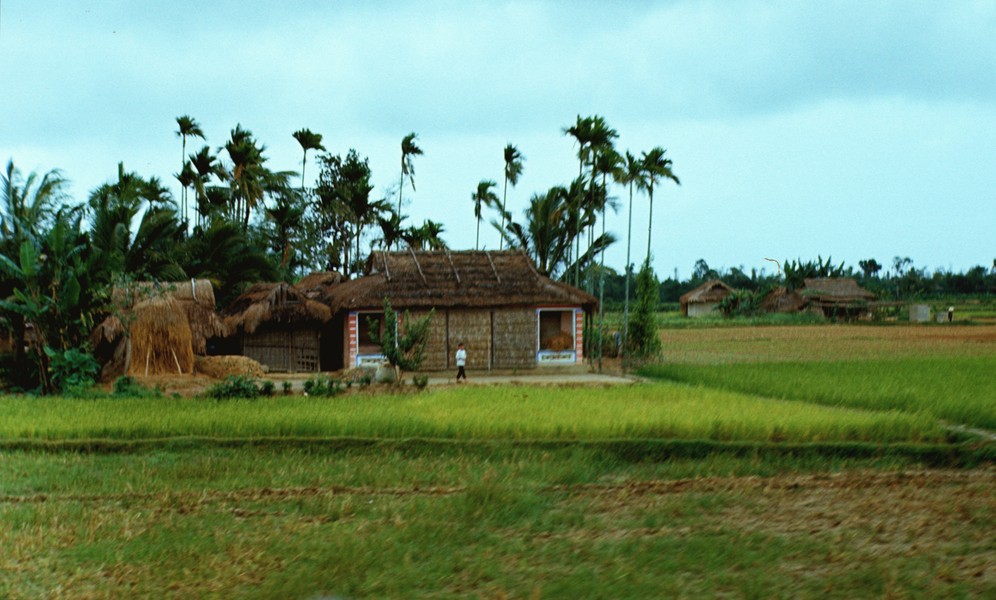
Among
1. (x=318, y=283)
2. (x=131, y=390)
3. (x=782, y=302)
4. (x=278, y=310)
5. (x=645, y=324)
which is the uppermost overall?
(x=782, y=302)

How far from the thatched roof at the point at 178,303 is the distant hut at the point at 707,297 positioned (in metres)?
36.6

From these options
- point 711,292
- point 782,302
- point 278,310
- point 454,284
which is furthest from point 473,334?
point 711,292

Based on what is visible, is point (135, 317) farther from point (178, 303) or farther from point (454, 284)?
point (454, 284)

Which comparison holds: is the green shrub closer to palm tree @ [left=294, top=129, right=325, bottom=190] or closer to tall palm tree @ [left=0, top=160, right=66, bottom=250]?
tall palm tree @ [left=0, top=160, right=66, bottom=250]

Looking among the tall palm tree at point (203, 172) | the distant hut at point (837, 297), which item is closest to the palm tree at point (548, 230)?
the tall palm tree at point (203, 172)

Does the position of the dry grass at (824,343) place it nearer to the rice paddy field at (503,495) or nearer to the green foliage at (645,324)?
the green foliage at (645,324)

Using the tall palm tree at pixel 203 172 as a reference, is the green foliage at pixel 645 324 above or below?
below

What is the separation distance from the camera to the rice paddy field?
4.93m

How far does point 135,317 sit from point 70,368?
2.26 meters

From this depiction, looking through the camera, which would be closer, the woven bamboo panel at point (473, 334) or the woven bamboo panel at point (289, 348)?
the woven bamboo panel at point (473, 334)

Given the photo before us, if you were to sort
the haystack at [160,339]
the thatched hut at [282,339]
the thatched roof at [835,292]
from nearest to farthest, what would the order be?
1. the haystack at [160,339]
2. the thatched hut at [282,339]
3. the thatched roof at [835,292]

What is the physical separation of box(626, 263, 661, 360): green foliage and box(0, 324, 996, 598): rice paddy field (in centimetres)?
747

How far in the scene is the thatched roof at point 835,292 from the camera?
46.0 meters

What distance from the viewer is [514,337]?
1866cm
